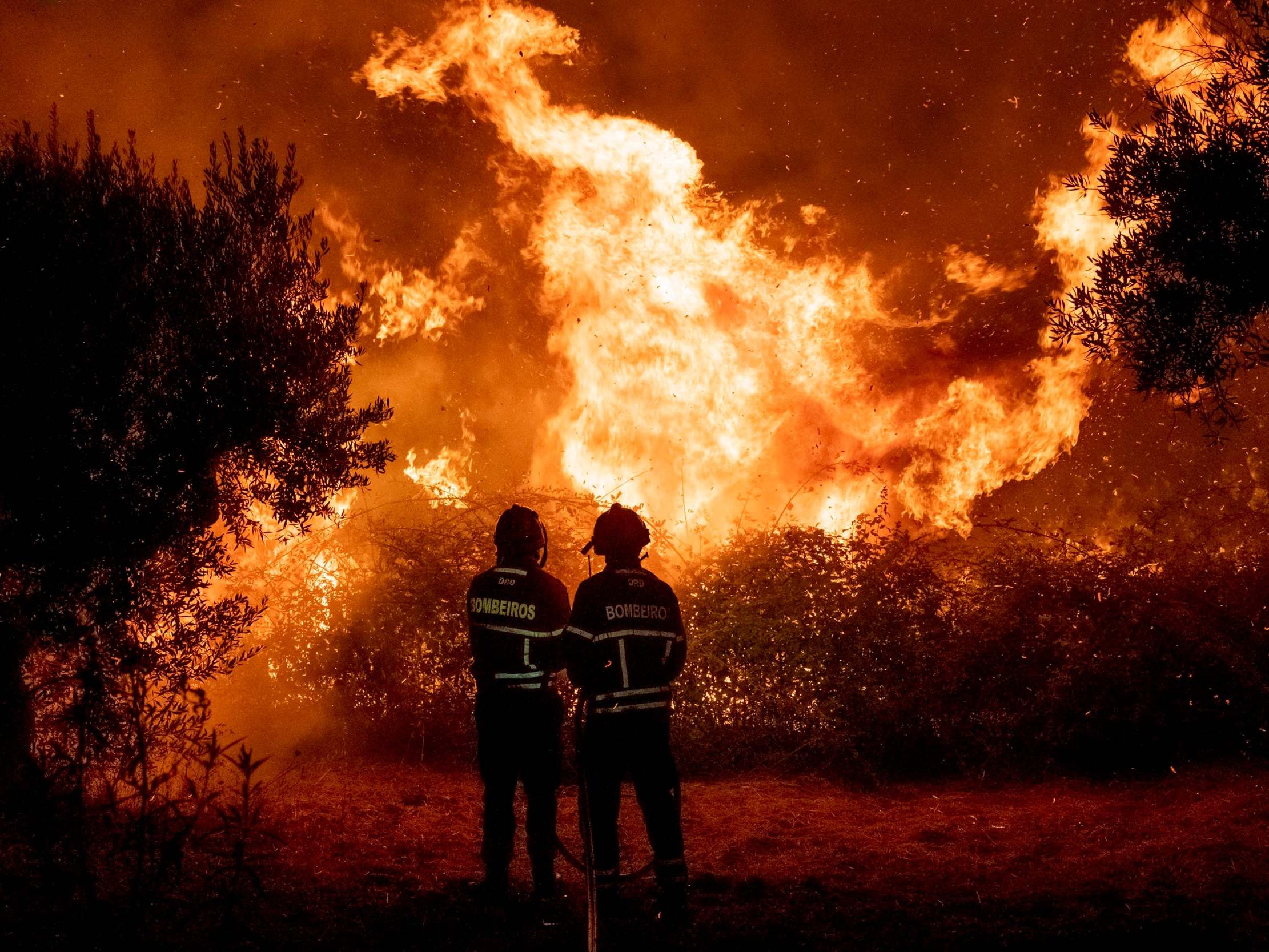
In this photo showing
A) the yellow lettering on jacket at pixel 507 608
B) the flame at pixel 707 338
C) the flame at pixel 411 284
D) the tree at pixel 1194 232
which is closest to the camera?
the yellow lettering on jacket at pixel 507 608

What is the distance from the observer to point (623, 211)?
642 inches

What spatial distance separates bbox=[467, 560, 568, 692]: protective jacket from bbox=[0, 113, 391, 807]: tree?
9.23 feet

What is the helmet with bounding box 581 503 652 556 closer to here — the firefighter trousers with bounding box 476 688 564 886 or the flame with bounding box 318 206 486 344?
the firefighter trousers with bounding box 476 688 564 886

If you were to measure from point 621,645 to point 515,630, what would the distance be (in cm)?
83

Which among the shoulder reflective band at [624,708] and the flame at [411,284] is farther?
the flame at [411,284]

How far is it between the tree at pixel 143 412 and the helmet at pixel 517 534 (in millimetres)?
3074

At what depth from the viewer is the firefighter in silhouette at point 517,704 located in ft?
20.4

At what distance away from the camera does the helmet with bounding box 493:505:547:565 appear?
6.55 m

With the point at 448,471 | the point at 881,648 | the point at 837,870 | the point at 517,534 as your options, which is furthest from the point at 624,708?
the point at 448,471

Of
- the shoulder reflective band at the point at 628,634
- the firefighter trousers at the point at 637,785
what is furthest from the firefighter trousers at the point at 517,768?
the shoulder reflective band at the point at 628,634

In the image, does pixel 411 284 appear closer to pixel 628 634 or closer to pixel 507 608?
pixel 507 608

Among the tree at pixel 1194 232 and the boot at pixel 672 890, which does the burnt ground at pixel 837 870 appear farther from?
the tree at pixel 1194 232

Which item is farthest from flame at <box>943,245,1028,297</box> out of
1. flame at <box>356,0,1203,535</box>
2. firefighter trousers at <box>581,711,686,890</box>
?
firefighter trousers at <box>581,711,686,890</box>

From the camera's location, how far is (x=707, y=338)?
634 inches
